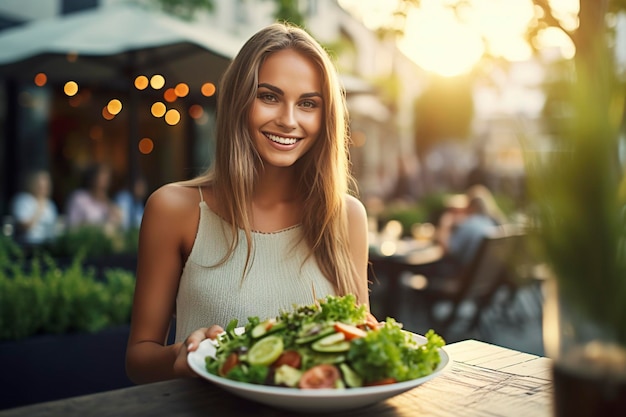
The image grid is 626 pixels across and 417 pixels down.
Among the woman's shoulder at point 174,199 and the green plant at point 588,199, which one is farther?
the woman's shoulder at point 174,199

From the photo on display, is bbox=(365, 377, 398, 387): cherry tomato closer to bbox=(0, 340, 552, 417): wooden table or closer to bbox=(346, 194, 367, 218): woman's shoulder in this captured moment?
bbox=(0, 340, 552, 417): wooden table

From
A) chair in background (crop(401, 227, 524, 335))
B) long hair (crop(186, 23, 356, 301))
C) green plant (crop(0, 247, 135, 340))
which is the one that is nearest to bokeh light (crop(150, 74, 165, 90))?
chair in background (crop(401, 227, 524, 335))

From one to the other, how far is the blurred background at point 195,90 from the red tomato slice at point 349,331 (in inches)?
13.0

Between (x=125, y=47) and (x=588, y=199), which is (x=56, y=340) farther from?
(x=125, y=47)

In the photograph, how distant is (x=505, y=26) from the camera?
6371 millimetres

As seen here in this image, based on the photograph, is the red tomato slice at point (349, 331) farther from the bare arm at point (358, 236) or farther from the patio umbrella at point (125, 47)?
the patio umbrella at point (125, 47)

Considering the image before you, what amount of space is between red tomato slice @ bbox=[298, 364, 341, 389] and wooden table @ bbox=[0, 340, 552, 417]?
11 centimetres

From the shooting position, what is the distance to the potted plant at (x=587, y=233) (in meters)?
0.76

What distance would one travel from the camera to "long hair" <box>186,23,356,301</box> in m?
2.21

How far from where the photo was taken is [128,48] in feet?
19.7

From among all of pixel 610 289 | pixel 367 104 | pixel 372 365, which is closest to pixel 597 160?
pixel 610 289

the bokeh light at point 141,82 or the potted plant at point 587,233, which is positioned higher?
the bokeh light at point 141,82

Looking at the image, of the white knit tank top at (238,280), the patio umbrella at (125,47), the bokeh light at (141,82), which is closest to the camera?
the white knit tank top at (238,280)

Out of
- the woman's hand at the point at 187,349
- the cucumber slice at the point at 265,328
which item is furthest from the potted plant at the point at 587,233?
the woman's hand at the point at 187,349
